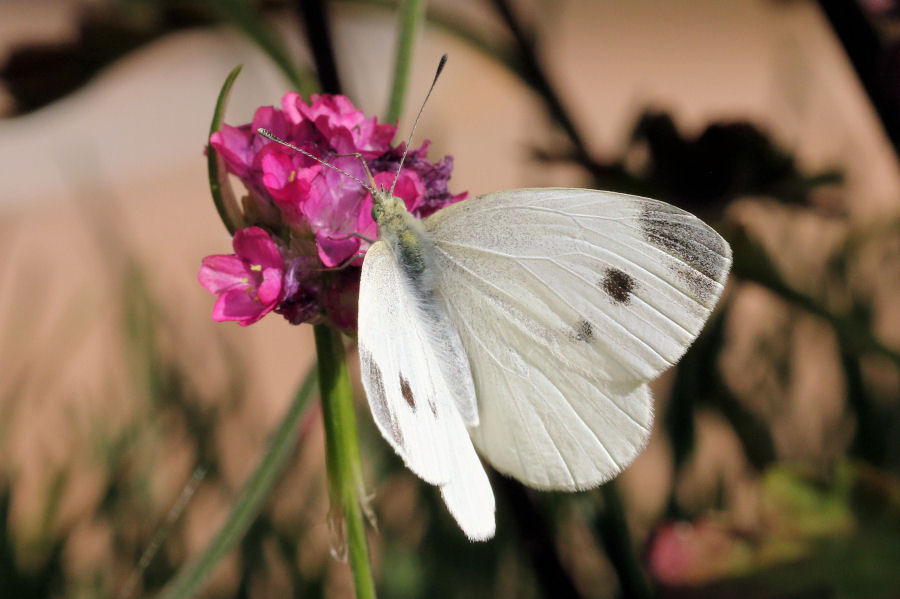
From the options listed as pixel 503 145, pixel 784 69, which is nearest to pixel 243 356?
pixel 503 145

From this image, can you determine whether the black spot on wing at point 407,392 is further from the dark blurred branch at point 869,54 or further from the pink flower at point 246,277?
the dark blurred branch at point 869,54

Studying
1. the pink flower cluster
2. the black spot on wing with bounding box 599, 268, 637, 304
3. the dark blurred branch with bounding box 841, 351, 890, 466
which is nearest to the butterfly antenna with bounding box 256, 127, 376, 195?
the pink flower cluster

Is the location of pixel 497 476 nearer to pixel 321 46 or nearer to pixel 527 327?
pixel 527 327

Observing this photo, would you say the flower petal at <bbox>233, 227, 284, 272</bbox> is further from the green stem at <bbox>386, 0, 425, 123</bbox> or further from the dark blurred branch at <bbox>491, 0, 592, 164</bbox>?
the dark blurred branch at <bbox>491, 0, 592, 164</bbox>

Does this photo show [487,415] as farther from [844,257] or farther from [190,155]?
[190,155]

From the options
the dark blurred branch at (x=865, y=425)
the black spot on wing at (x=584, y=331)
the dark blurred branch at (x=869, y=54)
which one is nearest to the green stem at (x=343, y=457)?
the black spot on wing at (x=584, y=331)
